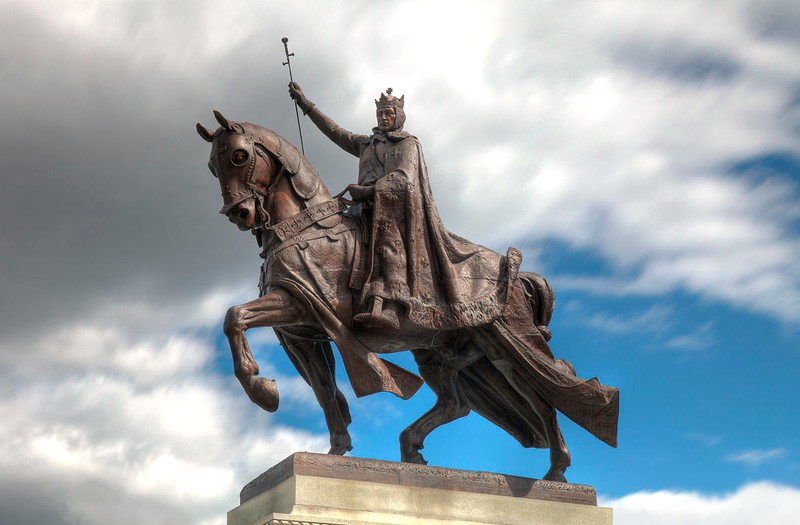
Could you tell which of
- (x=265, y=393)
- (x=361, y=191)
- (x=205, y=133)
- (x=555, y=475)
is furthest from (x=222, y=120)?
(x=555, y=475)

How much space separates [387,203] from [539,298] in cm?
182

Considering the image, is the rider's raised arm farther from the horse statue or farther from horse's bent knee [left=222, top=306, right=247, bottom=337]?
horse's bent knee [left=222, top=306, right=247, bottom=337]

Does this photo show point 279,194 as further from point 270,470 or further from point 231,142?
point 270,470

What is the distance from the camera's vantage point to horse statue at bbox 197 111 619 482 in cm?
1189

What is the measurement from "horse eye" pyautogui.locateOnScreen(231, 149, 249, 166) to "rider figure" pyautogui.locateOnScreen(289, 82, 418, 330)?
1.01m

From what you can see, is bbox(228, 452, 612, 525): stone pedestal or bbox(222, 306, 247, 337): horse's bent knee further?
bbox(222, 306, 247, 337): horse's bent knee

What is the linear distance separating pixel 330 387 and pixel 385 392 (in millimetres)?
729

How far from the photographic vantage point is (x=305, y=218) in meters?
12.2

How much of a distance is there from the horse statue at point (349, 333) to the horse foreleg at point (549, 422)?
0.01 meters

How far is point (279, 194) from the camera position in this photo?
12.3 meters

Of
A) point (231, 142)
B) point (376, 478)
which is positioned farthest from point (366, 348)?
point (231, 142)

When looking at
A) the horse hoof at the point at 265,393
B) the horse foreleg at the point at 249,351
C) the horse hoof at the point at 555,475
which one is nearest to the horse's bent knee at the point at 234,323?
the horse foreleg at the point at 249,351

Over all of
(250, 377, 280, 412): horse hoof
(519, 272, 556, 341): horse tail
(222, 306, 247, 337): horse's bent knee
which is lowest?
(250, 377, 280, 412): horse hoof

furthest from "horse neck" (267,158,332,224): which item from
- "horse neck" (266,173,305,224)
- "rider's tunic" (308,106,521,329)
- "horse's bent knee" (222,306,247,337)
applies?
"horse's bent knee" (222,306,247,337)
